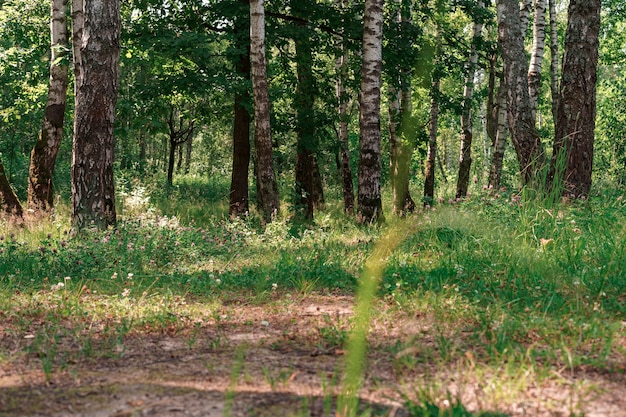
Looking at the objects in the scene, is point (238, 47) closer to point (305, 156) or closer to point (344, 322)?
point (305, 156)

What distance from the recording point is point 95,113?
348 inches

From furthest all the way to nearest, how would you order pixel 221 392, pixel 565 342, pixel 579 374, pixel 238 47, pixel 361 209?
pixel 238 47
pixel 361 209
pixel 565 342
pixel 579 374
pixel 221 392

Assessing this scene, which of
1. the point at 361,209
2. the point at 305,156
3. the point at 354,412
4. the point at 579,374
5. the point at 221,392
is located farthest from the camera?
the point at 305,156

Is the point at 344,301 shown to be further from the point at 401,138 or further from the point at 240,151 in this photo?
the point at 401,138

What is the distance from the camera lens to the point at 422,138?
52.9 feet

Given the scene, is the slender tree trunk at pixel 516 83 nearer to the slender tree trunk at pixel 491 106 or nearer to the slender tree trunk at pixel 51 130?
the slender tree trunk at pixel 51 130

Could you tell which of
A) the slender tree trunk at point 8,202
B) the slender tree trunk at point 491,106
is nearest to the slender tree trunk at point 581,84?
the slender tree trunk at point 8,202

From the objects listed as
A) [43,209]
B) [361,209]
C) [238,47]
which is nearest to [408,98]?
[238,47]

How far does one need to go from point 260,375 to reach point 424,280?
2.42m

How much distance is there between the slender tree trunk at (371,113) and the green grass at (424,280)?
1.83 meters

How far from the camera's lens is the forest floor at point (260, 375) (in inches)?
112

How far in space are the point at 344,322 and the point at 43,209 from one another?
10327 millimetres

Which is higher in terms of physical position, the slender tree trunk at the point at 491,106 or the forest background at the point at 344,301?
the slender tree trunk at the point at 491,106

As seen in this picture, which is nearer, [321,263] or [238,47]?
[321,263]
